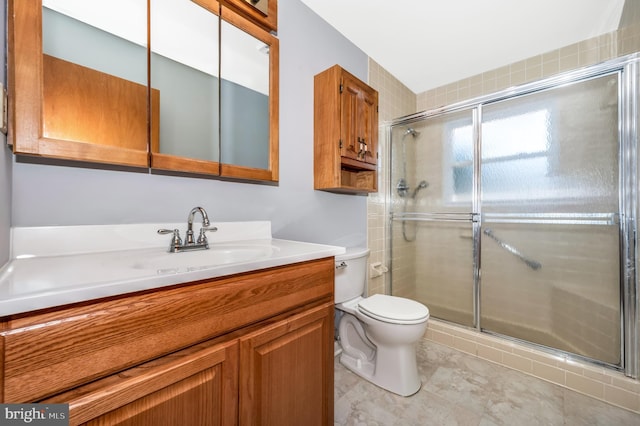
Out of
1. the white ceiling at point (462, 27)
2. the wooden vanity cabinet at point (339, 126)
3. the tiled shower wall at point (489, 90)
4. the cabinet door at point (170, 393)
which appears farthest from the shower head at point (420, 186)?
the cabinet door at point (170, 393)

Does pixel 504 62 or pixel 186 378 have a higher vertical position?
pixel 504 62

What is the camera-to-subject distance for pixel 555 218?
1663 millimetres

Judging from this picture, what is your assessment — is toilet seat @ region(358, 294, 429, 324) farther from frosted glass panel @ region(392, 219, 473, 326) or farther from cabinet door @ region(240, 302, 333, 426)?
frosted glass panel @ region(392, 219, 473, 326)

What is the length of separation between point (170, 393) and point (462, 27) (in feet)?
8.19

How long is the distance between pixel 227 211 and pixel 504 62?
8.60ft

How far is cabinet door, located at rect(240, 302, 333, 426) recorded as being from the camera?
0.76 m

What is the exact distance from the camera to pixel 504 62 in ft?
7.41

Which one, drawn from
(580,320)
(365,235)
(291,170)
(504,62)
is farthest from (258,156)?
(504,62)

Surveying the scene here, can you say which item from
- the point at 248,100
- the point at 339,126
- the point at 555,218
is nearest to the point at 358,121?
the point at 339,126

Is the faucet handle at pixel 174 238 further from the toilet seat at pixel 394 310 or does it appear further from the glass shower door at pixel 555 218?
the glass shower door at pixel 555 218

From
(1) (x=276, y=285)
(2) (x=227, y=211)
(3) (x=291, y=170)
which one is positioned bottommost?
A: (1) (x=276, y=285)

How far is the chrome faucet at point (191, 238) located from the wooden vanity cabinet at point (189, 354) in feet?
1.44

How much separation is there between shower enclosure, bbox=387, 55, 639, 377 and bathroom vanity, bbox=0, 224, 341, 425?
1.53 m

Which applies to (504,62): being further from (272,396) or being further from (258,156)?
(272,396)
